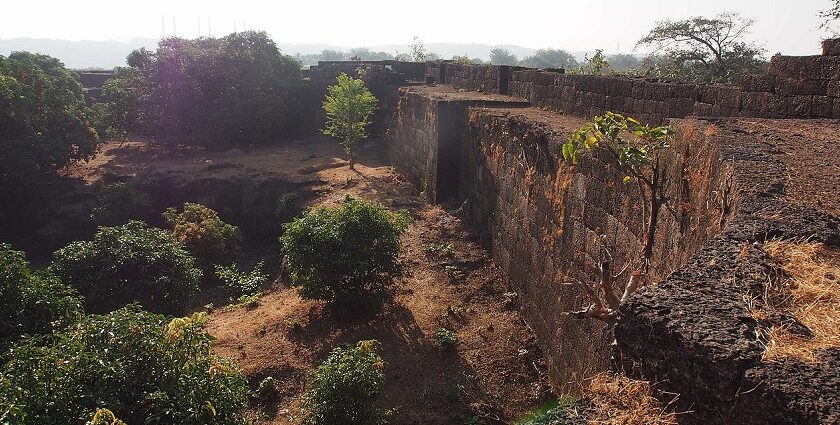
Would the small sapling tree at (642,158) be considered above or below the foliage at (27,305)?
above

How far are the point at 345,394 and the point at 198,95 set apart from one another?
1626cm

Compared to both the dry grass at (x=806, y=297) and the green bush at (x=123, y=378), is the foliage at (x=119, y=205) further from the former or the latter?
the dry grass at (x=806, y=297)

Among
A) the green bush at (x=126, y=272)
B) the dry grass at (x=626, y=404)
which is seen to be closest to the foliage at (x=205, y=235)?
the green bush at (x=126, y=272)

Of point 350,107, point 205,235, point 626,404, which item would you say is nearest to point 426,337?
point 626,404

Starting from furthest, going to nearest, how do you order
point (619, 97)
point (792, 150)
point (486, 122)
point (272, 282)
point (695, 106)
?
1. point (272, 282)
2. point (486, 122)
3. point (619, 97)
4. point (695, 106)
5. point (792, 150)

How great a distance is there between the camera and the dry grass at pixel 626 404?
6.83 feet

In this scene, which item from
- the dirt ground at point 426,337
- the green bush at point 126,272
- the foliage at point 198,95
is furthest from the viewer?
the foliage at point 198,95

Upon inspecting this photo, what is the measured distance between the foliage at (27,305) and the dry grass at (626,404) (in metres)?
6.31

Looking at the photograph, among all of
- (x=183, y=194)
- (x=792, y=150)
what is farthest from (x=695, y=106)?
(x=183, y=194)

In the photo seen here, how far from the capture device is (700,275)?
238 centimetres

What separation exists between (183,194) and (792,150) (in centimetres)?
1548

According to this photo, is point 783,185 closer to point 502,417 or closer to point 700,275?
point 700,275

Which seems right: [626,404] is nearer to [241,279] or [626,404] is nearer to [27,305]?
[27,305]

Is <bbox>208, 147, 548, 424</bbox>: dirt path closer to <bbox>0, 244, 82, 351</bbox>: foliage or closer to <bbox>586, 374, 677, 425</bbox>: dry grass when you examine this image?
<bbox>0, 244, 82, 351</bbox>: foliage
